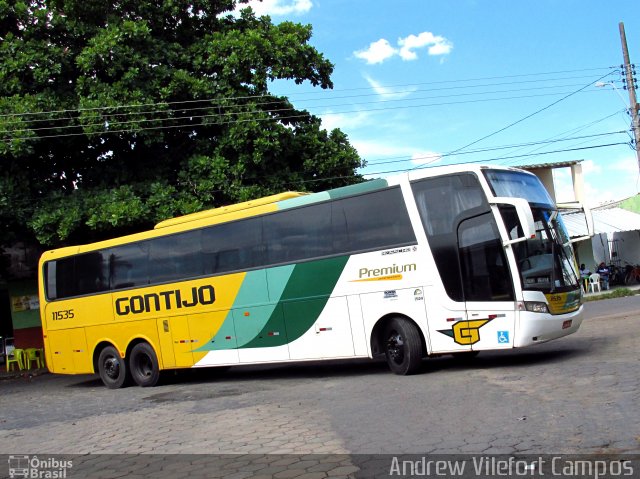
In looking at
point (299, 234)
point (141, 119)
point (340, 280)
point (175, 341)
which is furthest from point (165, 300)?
point (141, 119)

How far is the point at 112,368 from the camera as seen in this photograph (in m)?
14.0

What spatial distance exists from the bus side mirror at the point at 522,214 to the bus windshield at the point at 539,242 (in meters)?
0.19

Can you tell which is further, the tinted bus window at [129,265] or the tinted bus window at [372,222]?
the tinted bus window at [129,265]

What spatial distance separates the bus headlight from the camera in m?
9.18

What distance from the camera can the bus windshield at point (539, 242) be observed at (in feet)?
30.7

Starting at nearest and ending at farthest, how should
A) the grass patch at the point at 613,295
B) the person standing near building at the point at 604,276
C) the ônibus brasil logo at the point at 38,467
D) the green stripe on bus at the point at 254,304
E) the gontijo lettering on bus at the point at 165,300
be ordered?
1. the ônibus brasil logo at the point at 38,467
2. the green stripe on bus at the point at 254,304
3. the gontijo lettering on bus at the point at 165,300
4. the grass patch at the point at 613,295
5. the person standing near building at the point at 604,276

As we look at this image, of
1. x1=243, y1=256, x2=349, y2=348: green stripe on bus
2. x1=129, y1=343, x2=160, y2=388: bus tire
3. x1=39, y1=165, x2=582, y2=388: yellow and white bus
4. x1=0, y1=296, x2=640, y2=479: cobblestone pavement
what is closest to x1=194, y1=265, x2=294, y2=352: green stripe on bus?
x1=39, y1=165, x2=582, y2=388: yellow and white bus

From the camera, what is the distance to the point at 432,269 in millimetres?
9820

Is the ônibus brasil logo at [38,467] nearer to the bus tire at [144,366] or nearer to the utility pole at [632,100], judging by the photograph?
the bus tire at [144,366]

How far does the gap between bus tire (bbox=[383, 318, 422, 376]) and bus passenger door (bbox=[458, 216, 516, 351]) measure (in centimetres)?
89

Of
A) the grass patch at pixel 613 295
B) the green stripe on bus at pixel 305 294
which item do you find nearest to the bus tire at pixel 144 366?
the green stripe on bus at pixel 305 294

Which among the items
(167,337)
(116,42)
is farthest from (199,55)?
(167,337)

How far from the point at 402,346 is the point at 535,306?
226cm

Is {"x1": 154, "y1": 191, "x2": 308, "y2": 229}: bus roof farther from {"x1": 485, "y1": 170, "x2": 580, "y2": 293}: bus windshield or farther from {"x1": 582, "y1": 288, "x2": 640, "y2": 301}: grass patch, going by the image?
{"x1": 582, "y1": 288, "x2": 640, "y2": 301}: grass patch
